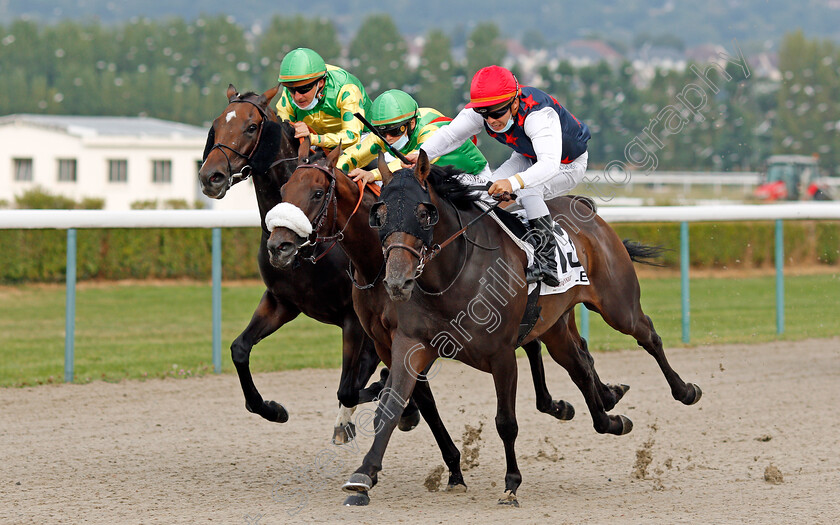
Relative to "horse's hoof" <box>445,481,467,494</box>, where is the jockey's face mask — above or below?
above

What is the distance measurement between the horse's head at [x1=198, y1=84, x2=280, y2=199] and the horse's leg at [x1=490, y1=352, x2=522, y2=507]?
4.93 feet

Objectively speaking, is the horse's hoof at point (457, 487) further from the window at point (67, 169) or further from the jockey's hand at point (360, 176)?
the window at point (67, 169)

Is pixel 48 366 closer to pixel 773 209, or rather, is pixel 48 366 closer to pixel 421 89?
pixel 773 209

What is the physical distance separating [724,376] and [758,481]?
3.50 metres

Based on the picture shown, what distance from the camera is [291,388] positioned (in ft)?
25.8

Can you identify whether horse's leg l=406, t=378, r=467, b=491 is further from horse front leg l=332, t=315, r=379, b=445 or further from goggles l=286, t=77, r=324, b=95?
goggles l=286, t=77, r=324, b=95

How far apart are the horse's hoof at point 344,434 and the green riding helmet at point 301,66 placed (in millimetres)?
1848

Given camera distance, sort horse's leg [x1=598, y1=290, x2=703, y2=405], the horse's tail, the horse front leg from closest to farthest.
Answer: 1. the horse front leg
2. horse's leg [x1=598, y1=290, x2=703, y2=405]
3. the horse's tail

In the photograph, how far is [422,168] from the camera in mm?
4211

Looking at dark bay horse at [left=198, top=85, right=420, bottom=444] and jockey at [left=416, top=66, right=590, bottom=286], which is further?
dark bay horse at [left=198, top=85, right=420, bottom=444]

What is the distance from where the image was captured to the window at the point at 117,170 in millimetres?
32594

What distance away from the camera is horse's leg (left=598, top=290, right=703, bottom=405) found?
5574mm

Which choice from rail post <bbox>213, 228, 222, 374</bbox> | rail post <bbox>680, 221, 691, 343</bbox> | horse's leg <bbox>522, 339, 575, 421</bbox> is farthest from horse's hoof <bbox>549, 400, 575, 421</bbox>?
rail post <bbox>680, 221, 691, 343</bbox>

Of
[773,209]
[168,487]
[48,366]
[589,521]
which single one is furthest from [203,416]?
[773,209]
